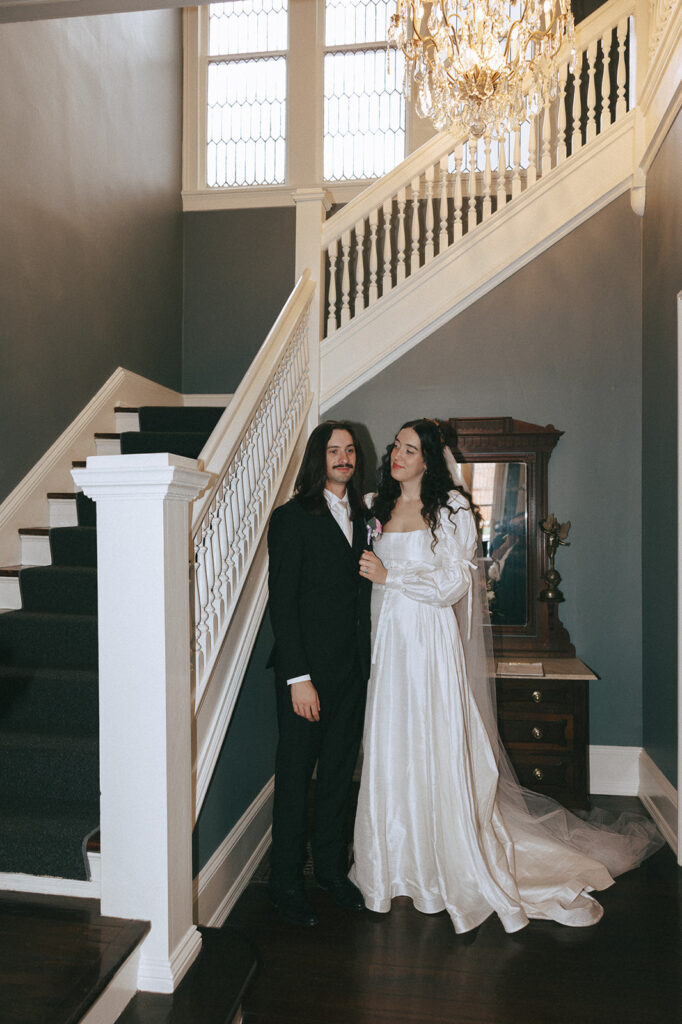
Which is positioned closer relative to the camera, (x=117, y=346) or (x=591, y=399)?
(x=591, y=399)

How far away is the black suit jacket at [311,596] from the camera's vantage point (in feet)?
8.63

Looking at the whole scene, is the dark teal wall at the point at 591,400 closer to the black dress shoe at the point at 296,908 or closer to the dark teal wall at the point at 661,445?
the dark teal wall at the point at 661,445

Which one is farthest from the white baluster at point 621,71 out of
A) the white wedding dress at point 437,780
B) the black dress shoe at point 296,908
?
the black dress shoe at point 296,908

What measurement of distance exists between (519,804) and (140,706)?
6.23 feet

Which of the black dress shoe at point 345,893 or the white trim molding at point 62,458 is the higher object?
the white trim molding at point 62,458

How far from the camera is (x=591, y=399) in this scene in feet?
13.3

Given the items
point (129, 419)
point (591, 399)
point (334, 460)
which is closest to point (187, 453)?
point (129, 419)

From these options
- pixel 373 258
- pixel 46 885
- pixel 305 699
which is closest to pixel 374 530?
pixel 305 699

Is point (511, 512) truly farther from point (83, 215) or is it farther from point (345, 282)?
point (83, 215)

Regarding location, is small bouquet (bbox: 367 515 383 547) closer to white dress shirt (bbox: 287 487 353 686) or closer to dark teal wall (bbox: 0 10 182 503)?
white dress shirt (bbox: 287 487 353 686)

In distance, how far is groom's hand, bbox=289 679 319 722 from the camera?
2.60 metres

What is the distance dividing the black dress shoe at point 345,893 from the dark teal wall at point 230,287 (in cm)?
386

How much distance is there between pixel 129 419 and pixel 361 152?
9.44ft

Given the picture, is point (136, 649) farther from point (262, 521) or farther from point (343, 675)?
point (262, 521)
